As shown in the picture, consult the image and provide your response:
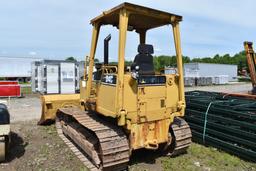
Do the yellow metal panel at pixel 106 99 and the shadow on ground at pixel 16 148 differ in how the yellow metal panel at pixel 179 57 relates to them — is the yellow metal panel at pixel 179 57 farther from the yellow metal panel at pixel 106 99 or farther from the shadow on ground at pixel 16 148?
the shadow on ground at pixel 16 148

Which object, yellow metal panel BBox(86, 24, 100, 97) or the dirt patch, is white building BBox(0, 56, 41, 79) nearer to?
the dirt patch

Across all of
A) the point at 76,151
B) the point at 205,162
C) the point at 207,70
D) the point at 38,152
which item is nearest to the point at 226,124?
the point at 205,162

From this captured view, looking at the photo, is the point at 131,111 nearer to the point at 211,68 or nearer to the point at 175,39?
the point at 175,39

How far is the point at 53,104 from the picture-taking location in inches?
350

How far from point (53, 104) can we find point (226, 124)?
18.2 ft

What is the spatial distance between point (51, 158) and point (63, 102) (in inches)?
121

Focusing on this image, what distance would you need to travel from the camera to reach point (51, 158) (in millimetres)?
6160

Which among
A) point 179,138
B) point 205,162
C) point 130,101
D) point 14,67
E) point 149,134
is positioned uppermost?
point 14,67

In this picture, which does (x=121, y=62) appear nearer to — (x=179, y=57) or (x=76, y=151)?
(x=179, y=57)

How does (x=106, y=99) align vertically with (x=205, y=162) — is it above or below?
above

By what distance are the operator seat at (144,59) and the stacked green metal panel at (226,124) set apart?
2596mm

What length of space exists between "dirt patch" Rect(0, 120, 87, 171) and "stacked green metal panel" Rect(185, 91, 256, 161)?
362 cm

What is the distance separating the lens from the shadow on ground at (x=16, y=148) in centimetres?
624

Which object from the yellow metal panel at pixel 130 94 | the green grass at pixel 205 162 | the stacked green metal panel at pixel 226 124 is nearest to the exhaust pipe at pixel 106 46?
the yellow metal panel at pixel 130 94
